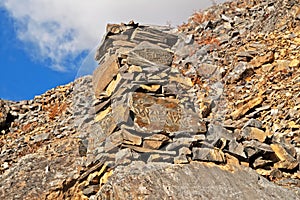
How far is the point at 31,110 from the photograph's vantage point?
1460 cm

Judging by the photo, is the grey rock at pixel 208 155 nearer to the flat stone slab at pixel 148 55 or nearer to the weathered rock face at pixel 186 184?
the weathered rock face at pixel 186 184

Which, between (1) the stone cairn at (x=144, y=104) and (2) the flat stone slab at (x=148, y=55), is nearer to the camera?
(1) the stone cairn at (x=144, y=104)

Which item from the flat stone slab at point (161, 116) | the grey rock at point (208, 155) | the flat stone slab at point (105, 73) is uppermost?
the flat stone slab at point (105, 73)

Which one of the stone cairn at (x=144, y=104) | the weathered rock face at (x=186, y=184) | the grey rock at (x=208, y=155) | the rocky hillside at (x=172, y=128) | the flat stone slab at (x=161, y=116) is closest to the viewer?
the weathered rock face at (x=186, y=184)

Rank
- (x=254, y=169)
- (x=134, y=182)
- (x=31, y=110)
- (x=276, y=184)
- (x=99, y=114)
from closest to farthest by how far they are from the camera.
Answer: (x=134, y=182)
(x=276, y=184)
(x=254, y=169)
(x=99, y=114)
(x=31, y=110)

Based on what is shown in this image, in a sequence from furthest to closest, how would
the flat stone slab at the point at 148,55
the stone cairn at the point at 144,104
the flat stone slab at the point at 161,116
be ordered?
the flat stone slab at the point at 148,55, the flat stone slab at the point at 161,116, the stone cairn at the point at 144,104

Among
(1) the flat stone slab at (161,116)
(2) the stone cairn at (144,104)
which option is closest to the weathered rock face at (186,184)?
(2) the stone cairn at (144,104)

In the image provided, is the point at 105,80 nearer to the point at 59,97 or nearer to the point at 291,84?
the point at 291,84

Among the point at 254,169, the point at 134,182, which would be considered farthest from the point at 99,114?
the point at 254,169

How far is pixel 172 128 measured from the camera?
277 inches

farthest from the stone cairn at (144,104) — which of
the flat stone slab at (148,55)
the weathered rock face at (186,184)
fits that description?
the weathered rock face at (186,184)

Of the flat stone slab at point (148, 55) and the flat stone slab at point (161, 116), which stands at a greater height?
the flat stone slab at point (148, 55)

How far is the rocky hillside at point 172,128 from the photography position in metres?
5.91

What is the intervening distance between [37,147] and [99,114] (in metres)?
3.83
